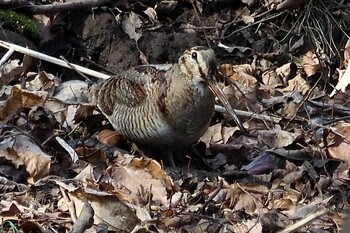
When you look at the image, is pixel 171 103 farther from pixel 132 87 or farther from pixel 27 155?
pixel 27 155

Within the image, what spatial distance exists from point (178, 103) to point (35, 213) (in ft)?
3.89

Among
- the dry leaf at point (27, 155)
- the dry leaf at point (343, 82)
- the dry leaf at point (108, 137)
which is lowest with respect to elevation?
the dry leaf at point (343, 82)

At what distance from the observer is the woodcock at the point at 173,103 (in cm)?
507

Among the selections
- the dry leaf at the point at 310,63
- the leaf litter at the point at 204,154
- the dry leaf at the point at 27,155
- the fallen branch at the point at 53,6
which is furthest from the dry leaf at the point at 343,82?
the dry leaf at the point at 27,155

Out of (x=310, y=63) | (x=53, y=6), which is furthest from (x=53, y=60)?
(x=310, y=63)

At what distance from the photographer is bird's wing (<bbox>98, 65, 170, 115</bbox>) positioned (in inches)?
212

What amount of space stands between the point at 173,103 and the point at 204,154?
604mm

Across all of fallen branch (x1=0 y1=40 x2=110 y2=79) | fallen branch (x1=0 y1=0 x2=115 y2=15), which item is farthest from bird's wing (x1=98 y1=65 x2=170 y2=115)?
fallen branch (x1=0 y1=0 x2=115 y2=15)

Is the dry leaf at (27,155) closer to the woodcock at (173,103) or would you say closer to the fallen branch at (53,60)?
the woodcock at (173,103)

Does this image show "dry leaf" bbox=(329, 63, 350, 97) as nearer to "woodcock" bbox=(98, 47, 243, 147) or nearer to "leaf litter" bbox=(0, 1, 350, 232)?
"leaf litter" bbox=(0, 1, 350, 232)

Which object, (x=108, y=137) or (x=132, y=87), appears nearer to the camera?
(x=132, y=87)

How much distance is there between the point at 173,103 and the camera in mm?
5184

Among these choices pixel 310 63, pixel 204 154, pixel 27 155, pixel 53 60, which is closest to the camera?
pixel 27 155

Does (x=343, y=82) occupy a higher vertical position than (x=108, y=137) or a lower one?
lower
